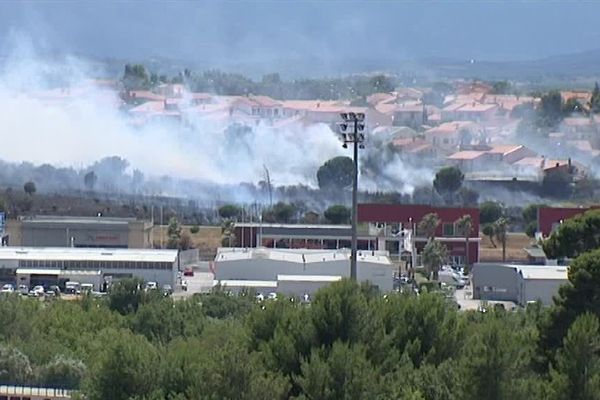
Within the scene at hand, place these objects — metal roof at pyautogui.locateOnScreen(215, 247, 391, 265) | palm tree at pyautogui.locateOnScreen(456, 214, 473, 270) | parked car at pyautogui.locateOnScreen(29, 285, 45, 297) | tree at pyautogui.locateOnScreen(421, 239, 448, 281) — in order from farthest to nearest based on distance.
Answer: palm tree at pyautogui.locateOnScreen(456, 214, 473, 270), tree at pyautogui.locateOnScreen(421, 239, 448, 281), metal roof at pyautogui.locateOnScreen(215, 247, 391, 265), parked car at pyautogui.locateOnScreen(29, 285, 45, 297)

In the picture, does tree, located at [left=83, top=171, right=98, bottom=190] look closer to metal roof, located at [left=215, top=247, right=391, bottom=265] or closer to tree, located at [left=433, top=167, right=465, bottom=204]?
tree, located at [left=433, top=167, right=465, bottom=204]

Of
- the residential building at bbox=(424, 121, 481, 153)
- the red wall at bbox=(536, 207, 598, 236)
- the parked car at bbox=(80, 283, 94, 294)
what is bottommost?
the parked car at bbox=(80, 283, 94, 294)

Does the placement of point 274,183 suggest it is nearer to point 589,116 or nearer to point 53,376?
point 589,116

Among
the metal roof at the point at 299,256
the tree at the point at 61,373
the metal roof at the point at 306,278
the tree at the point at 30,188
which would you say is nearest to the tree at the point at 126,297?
the metal roof at the point at 306,278

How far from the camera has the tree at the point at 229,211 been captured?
43688mm

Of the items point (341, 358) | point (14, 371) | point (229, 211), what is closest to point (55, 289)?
point (14, 371)

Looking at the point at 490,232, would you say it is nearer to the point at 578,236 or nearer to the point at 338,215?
the point at 338,215

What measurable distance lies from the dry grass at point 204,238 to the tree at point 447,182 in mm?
7652

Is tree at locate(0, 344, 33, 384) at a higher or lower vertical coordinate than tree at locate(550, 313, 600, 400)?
lower

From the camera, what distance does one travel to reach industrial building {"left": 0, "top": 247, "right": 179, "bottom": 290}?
1226 inches

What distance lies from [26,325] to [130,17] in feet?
396

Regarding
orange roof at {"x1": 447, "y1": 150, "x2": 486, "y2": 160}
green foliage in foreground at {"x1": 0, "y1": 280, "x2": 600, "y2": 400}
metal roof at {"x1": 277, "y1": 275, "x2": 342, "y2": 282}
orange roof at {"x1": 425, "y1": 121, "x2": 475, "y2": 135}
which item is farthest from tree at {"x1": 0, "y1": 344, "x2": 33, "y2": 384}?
orange roof at {"x1": 425, "y1": 121, "x2": 475, "y2": 135}

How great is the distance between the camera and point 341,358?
14.5 metres

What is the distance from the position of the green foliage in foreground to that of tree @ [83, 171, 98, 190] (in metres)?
31.0
